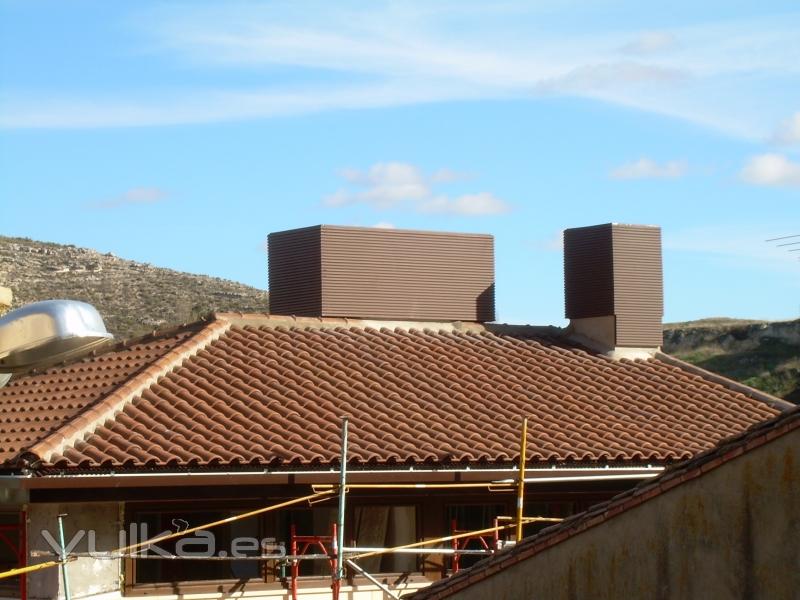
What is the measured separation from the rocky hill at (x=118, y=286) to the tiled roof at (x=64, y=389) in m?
24.8

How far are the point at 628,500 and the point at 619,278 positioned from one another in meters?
14.4

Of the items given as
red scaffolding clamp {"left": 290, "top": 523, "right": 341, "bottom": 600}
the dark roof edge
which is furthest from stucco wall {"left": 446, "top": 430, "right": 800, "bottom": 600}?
the dark roof edge

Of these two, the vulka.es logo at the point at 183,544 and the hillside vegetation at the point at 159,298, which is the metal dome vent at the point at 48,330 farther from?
the hillside vegetation at the point at 159,298

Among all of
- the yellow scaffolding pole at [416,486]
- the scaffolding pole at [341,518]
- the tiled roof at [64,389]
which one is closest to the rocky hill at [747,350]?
the yellow scaffolding pole at [416,486]

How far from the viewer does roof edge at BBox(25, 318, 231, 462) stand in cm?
1505

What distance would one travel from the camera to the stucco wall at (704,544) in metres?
9.20

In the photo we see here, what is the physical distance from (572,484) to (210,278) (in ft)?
127

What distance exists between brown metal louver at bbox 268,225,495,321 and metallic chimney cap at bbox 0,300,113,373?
51.8 feet

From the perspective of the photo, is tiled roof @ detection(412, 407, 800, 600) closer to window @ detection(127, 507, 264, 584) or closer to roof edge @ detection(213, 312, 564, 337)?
window @ detection(127, 507, 264, 584)

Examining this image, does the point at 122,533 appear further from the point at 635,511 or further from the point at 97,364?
the point at 635,511

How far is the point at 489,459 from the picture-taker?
17.0m

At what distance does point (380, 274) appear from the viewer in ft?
74.9

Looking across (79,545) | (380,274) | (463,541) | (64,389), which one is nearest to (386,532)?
(463,541)

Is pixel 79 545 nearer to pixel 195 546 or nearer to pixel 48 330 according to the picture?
pixel 195 546
